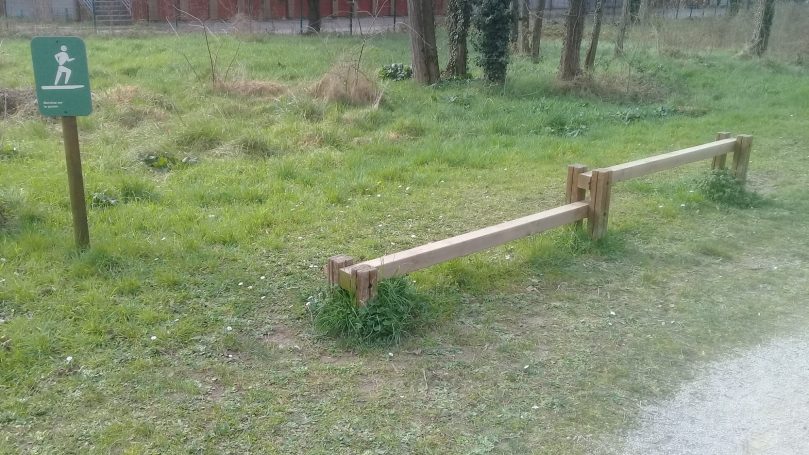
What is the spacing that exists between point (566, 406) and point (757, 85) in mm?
14063

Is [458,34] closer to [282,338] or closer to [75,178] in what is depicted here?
[75,178]

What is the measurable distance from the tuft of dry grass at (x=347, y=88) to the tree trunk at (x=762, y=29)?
13066 millimetres

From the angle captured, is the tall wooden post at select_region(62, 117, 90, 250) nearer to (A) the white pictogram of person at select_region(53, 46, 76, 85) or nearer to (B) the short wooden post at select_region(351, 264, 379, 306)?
(A) the white pictogram of person at select_region(53, 46, 76, 85)

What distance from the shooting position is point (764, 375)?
4.14 meters

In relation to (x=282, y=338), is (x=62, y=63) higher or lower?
higher

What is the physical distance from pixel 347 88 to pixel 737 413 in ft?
29.0

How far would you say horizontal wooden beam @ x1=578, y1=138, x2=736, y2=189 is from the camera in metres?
6.04

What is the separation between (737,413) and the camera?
373 centimetres

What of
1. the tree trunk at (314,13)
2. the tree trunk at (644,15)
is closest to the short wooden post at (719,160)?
the tree trunk at (644,15)

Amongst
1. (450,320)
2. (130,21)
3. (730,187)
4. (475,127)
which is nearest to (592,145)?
(475,127)

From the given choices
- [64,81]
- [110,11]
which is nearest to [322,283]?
[64,81]

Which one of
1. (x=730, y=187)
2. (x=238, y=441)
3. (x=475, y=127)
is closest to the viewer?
(x=238, y=441)

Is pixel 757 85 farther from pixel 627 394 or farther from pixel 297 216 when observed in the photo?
pixel 627 394

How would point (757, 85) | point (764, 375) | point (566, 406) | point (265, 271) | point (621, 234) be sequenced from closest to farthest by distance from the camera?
point (566, 406), point (764, 375), point (265, 271), point (621, 234), point (757, 85)
